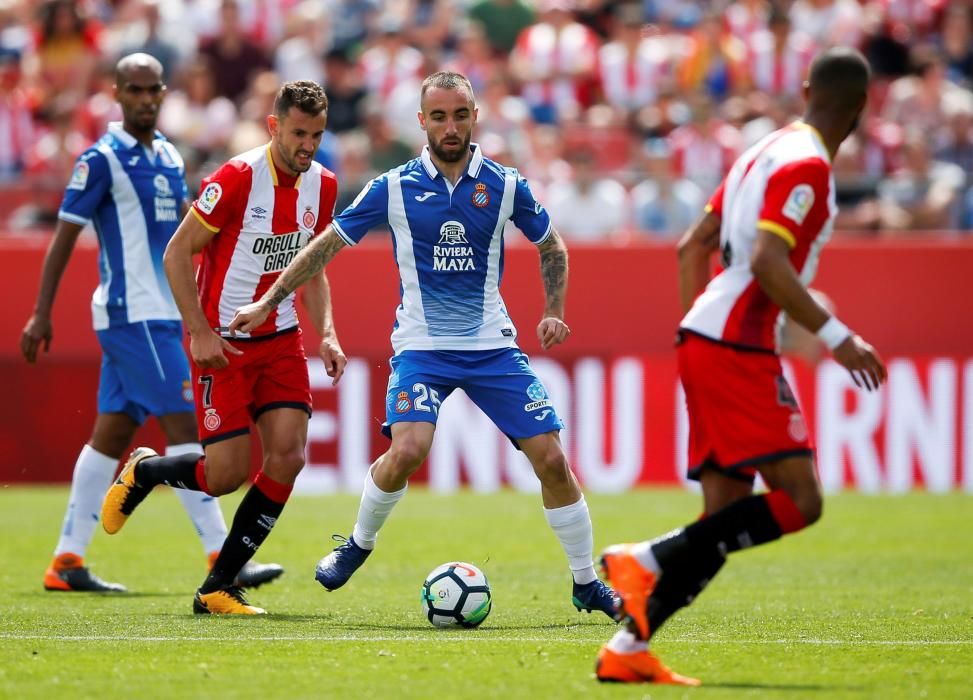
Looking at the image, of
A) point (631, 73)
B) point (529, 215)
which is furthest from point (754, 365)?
point (631, 73)

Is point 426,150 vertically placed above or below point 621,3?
below

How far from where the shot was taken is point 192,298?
777 cm

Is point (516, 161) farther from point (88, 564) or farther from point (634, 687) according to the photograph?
point (634, 687)

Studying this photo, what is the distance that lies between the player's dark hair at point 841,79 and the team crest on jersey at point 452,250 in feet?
6.96

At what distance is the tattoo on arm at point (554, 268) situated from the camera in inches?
306

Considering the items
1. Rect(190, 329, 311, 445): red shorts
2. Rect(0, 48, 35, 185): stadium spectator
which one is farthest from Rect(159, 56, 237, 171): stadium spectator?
Rect(190, 329, 311, 445): red shorts

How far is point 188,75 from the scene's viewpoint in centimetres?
1873

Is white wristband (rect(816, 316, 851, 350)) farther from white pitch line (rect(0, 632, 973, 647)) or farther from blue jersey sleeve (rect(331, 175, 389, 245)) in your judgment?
blue jersey sleeve (rect(331, 175, 389, 245))

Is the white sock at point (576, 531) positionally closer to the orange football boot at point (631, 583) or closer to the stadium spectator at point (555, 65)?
the orange football boot at point (631, 583)

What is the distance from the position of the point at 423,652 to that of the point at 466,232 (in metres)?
2.06

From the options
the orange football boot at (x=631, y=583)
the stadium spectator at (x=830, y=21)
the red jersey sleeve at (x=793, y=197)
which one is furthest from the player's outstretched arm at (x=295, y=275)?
the stadium spectator at (x=830, y=21)

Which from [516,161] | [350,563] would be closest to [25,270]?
[516,161]

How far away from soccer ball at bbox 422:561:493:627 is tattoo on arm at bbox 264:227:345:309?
59.9 inches

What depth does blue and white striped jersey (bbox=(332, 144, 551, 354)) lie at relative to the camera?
25.1 ft
